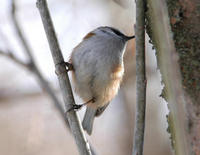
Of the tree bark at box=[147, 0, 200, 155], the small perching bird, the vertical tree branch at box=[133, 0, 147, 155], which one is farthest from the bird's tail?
the tree bark at box=[147, 0, 200, 155]

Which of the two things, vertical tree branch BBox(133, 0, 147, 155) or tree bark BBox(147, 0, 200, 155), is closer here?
tree bark BBox(147, 0, 200, 155)

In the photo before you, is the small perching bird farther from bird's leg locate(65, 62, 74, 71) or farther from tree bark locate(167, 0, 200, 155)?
tree bark locate(167, 0, 200, 155)

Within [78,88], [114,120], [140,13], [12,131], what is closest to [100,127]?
[114,120]

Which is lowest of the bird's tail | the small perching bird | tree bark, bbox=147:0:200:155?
the bird's tail

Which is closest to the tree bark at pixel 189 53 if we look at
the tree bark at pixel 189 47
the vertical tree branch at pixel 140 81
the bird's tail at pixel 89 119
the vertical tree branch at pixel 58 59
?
the tree bark at pixel 189 47

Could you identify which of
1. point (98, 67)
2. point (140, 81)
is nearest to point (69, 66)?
point (98, 67)

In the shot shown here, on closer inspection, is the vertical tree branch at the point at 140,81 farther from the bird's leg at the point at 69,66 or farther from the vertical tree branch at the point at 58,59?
the bird's leg at the point at 69,66

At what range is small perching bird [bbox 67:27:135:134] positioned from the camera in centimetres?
293

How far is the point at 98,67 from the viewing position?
2.93 m

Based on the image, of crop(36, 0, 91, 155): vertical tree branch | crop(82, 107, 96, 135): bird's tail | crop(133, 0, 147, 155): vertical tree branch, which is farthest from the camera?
crop(82, 107, 96, 135): bird's tail

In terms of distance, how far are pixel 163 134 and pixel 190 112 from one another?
4800 millimetres

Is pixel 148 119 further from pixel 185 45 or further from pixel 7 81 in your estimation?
pixel 185 45

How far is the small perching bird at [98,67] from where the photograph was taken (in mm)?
2934

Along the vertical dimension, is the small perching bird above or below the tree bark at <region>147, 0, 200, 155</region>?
below
